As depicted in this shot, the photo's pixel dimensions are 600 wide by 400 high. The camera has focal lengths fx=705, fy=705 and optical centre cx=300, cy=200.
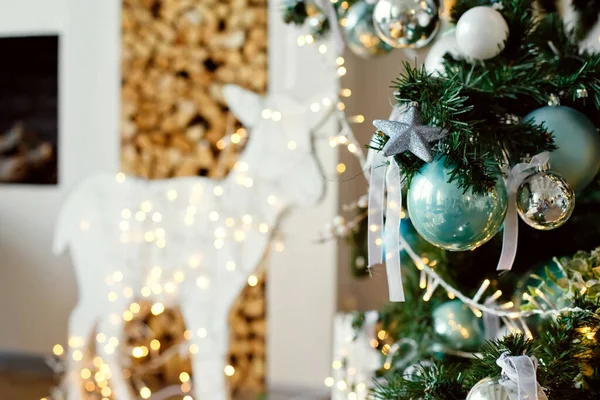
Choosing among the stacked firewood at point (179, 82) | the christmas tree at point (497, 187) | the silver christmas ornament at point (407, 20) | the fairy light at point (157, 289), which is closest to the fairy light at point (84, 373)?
the fairy light at point (157, 289)

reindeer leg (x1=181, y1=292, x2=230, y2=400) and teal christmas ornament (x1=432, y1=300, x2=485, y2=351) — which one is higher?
teal christmas ornament (x1=432, y1=300, x2=485, y2=351)

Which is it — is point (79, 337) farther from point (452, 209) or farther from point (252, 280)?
point (452, 209)

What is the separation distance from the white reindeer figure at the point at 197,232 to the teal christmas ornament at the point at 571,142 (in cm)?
87

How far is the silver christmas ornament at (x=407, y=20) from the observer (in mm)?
1149

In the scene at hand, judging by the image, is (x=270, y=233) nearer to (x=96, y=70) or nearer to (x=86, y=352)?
(x=86, y=352)

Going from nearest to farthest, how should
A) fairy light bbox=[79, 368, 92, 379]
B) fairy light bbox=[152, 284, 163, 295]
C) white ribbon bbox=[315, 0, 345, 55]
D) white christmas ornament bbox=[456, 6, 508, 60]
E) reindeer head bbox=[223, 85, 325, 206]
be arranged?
white christmas ornament bbox=[456, 6, 508, 60] < white ribbon bbox=[315, 0, 345, 55] < reindeer head bbox=[223, 85, 325, 206] < fairy light bbox=[152, 284, 163, 295] < fairy light bbox=[79, 368, 92, 379]

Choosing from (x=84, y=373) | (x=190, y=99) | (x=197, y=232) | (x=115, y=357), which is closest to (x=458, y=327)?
(x=197, y=232)

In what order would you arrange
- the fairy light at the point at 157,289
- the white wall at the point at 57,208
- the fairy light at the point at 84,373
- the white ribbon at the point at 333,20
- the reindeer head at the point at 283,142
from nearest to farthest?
the white ribbon at the point at 333,20, the reindeer head at the point at 283,142, the fairy light at the point at 157,289, the fairy light at the point at 84,373, the white wall at the point at 57,208

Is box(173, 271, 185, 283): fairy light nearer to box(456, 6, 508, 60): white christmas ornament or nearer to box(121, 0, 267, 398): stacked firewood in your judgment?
box(121, 0, 267, 398): stacked firewood

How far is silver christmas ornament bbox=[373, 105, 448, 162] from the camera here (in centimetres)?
84

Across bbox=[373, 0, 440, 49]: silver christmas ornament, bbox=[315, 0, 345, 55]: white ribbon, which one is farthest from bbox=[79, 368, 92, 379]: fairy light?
bbox=[373, 0, 440, 49]: silver christmas ornament

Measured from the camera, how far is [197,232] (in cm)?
191

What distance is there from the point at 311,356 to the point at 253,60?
1.03 metres

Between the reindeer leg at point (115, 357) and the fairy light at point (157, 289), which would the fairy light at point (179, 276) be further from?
the reindeer leg at point (115, 357)
